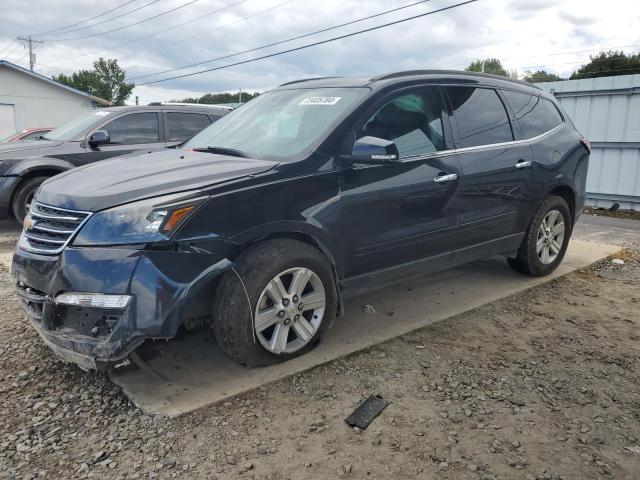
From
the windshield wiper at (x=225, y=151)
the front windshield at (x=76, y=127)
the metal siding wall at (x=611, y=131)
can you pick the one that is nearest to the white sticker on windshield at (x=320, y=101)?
the windshield wiper at (x=225, y=151)

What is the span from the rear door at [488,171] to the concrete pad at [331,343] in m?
0.47

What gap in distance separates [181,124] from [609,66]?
4253 centimetres

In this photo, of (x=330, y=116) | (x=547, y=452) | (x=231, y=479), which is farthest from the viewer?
(x=330, y=116)

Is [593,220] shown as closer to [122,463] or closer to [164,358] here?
[164,358]

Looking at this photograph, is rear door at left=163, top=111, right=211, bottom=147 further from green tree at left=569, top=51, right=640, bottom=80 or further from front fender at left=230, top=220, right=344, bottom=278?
green tree at left=569, top=51, right=640, bottom=80

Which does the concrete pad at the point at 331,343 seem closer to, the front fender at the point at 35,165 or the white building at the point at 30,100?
the front fender at the point at 35,165

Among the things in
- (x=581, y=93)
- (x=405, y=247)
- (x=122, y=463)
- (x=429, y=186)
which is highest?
(x=581, y=93)

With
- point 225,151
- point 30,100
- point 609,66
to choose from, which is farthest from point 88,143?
point 609,66

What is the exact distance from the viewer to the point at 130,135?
7789 millimetres

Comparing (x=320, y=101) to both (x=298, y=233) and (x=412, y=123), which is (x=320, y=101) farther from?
(x=298, y=233)

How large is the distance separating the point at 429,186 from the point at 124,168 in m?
2.11

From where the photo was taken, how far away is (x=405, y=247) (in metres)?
3.80

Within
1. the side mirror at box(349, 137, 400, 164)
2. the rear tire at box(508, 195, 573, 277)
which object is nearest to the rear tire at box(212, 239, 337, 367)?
the side mirror at box(349, 137, 400, 164)

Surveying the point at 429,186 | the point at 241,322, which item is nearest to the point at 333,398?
the point at 241,322
